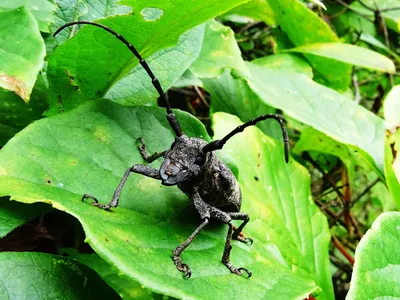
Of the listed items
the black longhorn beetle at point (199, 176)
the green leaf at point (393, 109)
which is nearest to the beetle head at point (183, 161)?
the black longhorn beetle at point (199, 176)

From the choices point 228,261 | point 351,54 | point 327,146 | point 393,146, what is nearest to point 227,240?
point 228,261

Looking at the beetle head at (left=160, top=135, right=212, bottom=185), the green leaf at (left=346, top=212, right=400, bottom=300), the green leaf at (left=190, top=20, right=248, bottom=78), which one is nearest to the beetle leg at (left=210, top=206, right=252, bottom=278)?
the beetle head at (left=160, top=135, right=212, bottom=185)

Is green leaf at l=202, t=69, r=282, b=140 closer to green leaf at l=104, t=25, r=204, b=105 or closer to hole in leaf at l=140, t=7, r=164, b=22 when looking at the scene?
green leaf at l=104, t=25, r=204, b=105

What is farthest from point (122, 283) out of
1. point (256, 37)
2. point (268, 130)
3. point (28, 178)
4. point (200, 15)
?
point (256, 37)

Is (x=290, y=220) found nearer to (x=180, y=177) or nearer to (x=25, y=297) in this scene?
(x=180, y=177)

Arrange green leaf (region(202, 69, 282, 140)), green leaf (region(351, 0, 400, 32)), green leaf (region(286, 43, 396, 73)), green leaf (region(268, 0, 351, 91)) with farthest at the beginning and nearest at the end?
green leaf (region(351, 0, 400, 32))
green leaf (region(268, 0, 351, 91))
green leaf (region(286, 43, 396, 73))
green leaf (region(202, 69, 282, 140))

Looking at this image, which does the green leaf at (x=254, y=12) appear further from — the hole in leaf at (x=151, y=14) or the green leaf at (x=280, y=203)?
the hole in leaf at (x=151, y=14)

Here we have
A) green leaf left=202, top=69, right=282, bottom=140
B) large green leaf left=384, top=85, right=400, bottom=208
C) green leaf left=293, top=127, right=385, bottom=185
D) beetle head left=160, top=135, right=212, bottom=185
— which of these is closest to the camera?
beetle head left=160, top=135, right=212, bottom=185

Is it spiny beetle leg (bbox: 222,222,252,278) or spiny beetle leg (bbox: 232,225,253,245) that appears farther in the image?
spiny beetle leg (bbox: 232,225,253,245)
